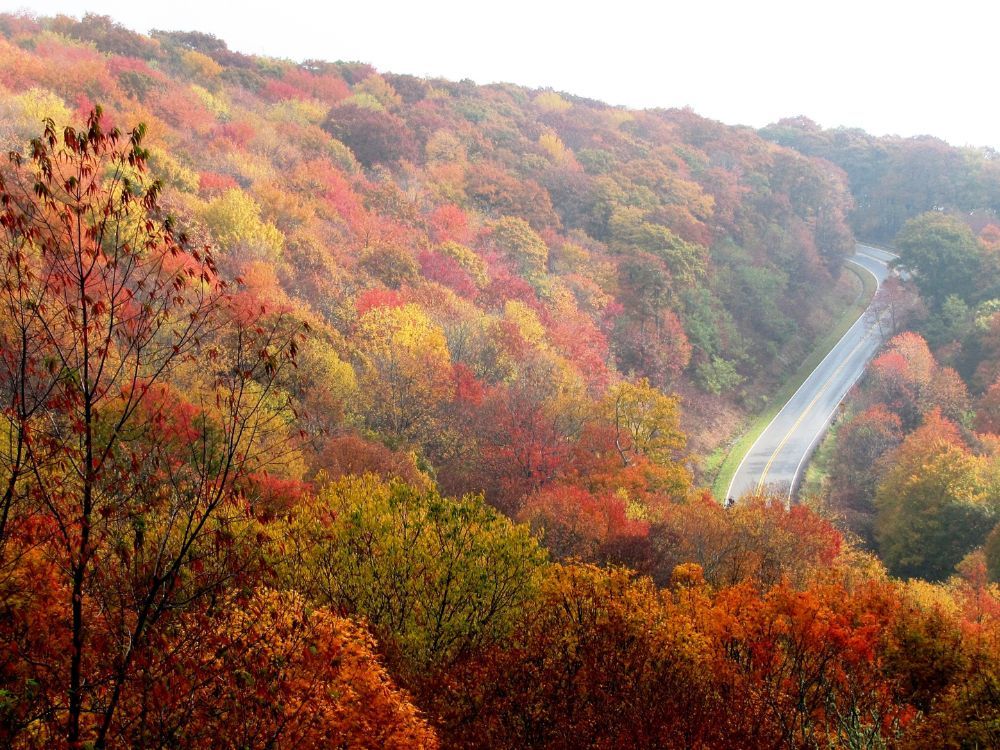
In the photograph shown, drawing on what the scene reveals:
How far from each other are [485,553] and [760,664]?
329 inches

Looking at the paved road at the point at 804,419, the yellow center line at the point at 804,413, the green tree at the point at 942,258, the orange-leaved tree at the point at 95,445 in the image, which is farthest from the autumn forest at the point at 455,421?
the yellow center line at the point at 804,413

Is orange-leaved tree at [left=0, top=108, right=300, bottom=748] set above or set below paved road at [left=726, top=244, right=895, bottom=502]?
above

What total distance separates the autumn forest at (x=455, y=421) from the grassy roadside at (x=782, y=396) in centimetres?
77

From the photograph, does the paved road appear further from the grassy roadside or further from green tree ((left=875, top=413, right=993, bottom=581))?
green tree ((left=875, top=413, right=993, bottom=581))

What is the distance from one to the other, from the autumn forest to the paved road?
164 cm

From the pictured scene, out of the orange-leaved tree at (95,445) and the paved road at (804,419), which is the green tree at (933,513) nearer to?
the paved road at (804,419)

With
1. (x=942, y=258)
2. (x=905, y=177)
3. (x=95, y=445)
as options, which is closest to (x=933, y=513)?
(x=95, y=445)

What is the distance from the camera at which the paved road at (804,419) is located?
52.8m

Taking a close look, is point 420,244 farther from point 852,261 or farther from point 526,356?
point 852,261

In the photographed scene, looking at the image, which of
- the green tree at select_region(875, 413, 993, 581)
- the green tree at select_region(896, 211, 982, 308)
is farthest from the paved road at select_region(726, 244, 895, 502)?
the green tree at select_region(875, 413, 993, 581)

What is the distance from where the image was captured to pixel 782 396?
221 feet

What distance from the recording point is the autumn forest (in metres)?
9.60

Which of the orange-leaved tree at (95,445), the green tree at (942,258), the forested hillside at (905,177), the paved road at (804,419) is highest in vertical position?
the forested hillside at (905,177)

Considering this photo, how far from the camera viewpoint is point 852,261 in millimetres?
96875
